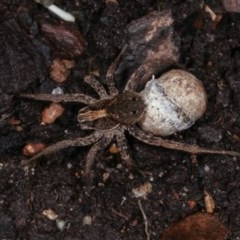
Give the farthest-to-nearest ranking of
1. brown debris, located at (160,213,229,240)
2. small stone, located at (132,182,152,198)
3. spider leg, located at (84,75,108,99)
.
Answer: spider leg, located at (84,75,108,99)
small stone, located at (132,182,152,198)
brown debris, located at (160,213,229,240)

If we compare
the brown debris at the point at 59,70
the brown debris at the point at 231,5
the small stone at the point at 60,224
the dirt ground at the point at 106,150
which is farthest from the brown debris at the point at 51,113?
the brown debris at the point at 231,5

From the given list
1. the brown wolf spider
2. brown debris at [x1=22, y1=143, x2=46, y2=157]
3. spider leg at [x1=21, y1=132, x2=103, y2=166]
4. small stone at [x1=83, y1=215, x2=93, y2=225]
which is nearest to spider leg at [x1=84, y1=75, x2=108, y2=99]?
the brown wolf spider

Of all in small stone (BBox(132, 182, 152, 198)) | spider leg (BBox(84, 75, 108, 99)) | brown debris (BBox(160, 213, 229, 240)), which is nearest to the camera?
brown debris (BBox(160, 213, 229, 240))

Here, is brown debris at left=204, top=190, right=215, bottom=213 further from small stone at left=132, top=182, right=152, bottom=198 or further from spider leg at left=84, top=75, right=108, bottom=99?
spider leg at left=84, top=75, right=108, bottom=99

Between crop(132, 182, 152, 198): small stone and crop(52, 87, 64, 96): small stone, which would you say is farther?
crop(52, 87, 64, 96): small stone

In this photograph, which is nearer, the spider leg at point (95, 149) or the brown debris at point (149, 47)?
the spider leg at point (95, 149)

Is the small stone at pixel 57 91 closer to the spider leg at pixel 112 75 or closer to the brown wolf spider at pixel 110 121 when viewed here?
the brown wolf spider at pixel 110 121
